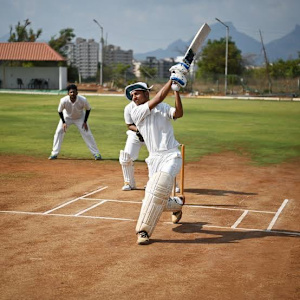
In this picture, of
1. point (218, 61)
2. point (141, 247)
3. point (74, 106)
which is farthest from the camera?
point (218, 61)

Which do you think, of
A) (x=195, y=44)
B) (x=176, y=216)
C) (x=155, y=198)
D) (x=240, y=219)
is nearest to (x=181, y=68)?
(x=195, y=44)

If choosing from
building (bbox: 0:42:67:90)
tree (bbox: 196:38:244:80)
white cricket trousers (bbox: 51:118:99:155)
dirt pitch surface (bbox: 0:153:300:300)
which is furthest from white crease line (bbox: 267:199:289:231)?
tree (bbox: 196:38:244:80)

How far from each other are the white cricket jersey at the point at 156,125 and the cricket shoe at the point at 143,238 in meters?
1.26

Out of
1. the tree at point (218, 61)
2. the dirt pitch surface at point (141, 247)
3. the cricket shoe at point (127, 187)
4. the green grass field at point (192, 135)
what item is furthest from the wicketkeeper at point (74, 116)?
the tree at point (218, 61)

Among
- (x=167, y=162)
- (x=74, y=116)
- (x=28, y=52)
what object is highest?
(x=28, y=52)

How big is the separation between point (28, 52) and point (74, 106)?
185ft

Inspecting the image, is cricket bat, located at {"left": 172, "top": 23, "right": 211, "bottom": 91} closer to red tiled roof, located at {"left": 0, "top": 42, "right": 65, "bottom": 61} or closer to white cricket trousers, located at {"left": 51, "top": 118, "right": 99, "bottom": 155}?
white cricket trousers, located at {"left": 51, "top": 118, "right": 99, "bottom": 155}

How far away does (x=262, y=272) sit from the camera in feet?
24.0

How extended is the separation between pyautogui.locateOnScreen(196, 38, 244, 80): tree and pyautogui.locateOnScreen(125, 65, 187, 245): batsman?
7860 cm

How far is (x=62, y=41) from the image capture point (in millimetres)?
98250

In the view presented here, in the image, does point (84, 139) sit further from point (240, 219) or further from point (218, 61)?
point (218, 61)

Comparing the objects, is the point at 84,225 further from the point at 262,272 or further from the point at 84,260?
the point at 262,272

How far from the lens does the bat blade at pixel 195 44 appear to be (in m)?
8.80

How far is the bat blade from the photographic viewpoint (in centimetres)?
880
